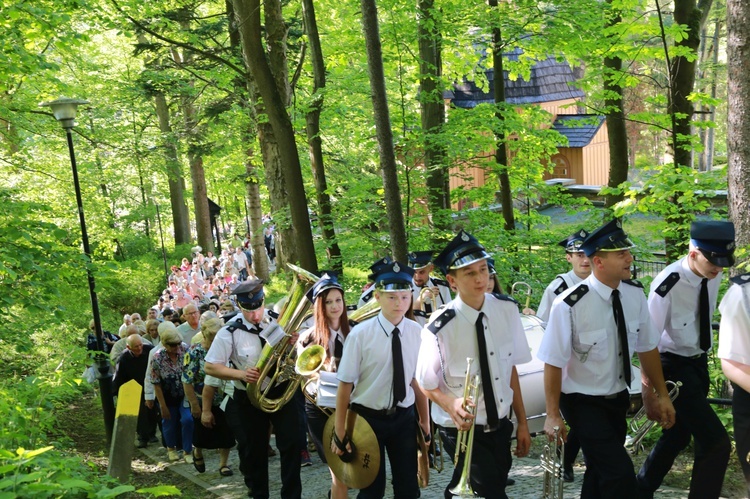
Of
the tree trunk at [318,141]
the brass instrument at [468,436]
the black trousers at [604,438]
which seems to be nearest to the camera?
the brass instrument at [468,436]

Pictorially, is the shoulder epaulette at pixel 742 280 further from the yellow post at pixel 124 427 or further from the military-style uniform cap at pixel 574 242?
the yellow post at pixel 124 427

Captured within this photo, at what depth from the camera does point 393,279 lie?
5.58m

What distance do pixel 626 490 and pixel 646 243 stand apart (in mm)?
A: 9314

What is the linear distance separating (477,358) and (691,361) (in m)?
1.59

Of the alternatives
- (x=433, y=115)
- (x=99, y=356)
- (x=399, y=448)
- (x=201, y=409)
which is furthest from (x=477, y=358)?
(x=433, y=115)

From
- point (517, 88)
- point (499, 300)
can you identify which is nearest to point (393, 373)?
point (499, 300)

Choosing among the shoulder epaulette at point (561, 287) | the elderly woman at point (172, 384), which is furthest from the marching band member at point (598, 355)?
the elderly woman at point (172, 384)

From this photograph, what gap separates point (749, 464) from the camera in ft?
14.8

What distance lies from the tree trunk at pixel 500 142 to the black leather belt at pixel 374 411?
27.7 ft

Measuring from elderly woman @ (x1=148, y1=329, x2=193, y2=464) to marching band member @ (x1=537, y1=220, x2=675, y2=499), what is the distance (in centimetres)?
554

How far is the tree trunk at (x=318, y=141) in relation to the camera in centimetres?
1298

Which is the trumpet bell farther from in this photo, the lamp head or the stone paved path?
the lamp head

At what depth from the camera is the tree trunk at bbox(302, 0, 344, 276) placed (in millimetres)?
12984

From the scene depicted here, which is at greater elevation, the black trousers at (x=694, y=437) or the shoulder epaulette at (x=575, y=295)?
the shoulder epaulette at (x=575, y=295)
